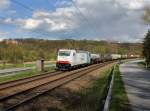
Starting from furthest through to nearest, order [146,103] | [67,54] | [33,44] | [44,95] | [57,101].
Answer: [33,44] → [67,54] → [44,95] → [57,101] → [146,103]

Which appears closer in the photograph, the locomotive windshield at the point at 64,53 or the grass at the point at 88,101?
the grass at the point at 88,101

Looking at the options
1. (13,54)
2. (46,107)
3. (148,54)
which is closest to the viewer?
(46,107)

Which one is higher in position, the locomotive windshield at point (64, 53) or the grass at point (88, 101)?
the locomotive windshield at point (64, 53)

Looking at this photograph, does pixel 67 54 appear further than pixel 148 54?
No

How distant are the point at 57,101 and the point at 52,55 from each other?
88.0 m

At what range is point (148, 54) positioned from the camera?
199 feet

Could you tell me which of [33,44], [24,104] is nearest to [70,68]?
[24,104]

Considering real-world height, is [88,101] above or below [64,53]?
below

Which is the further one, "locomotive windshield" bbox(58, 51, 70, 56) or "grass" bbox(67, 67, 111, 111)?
"locomotive windshield" bbox(58, 51, 70, 56)

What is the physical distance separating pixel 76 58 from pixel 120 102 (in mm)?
35289

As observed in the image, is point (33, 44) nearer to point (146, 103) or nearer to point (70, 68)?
point (70, 68)

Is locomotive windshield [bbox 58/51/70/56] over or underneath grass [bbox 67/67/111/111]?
over

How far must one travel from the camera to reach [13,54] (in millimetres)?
82312

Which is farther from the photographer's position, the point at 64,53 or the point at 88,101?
the point at 64,53
